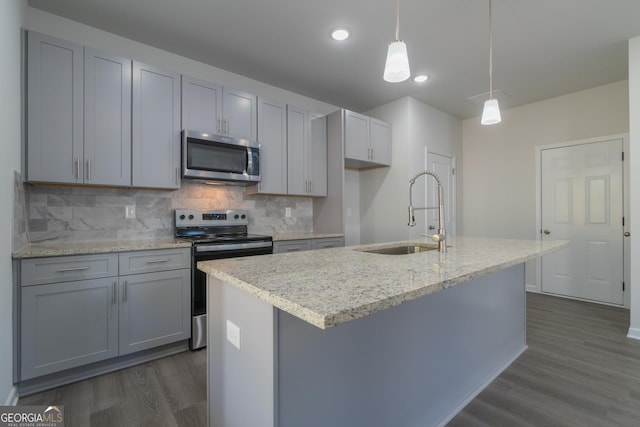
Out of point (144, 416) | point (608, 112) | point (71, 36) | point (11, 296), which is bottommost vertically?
point (144, 416)

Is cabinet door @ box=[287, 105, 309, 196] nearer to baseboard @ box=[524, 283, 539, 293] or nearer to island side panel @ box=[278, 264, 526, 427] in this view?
island side panel @ box=[278, 264, 526, 427]

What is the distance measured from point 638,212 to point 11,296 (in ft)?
15.4

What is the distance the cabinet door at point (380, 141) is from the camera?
391 centimetres

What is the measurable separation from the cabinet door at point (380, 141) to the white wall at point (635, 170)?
2324 mm

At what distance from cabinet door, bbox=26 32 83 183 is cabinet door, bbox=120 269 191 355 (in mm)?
919

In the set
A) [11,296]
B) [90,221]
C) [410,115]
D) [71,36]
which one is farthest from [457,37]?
[11,296]

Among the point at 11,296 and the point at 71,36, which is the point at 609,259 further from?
the point at 71,36

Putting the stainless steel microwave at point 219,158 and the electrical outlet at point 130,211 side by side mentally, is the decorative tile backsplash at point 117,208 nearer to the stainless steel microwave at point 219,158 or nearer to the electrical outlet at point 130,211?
the electrical outlet at point 130,211

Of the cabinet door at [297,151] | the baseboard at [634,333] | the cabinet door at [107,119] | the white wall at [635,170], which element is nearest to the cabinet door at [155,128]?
the cabinet door at [107,119]

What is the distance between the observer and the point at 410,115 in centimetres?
394

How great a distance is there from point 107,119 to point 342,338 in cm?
243

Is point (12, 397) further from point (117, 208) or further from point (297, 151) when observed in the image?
point (297, 151)

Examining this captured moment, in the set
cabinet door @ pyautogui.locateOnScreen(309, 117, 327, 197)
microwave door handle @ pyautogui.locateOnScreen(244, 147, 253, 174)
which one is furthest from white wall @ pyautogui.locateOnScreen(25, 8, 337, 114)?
microwave door handle @ pyautogui.locateOnScreen(244, 147, 253, 174)

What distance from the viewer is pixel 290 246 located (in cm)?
310
